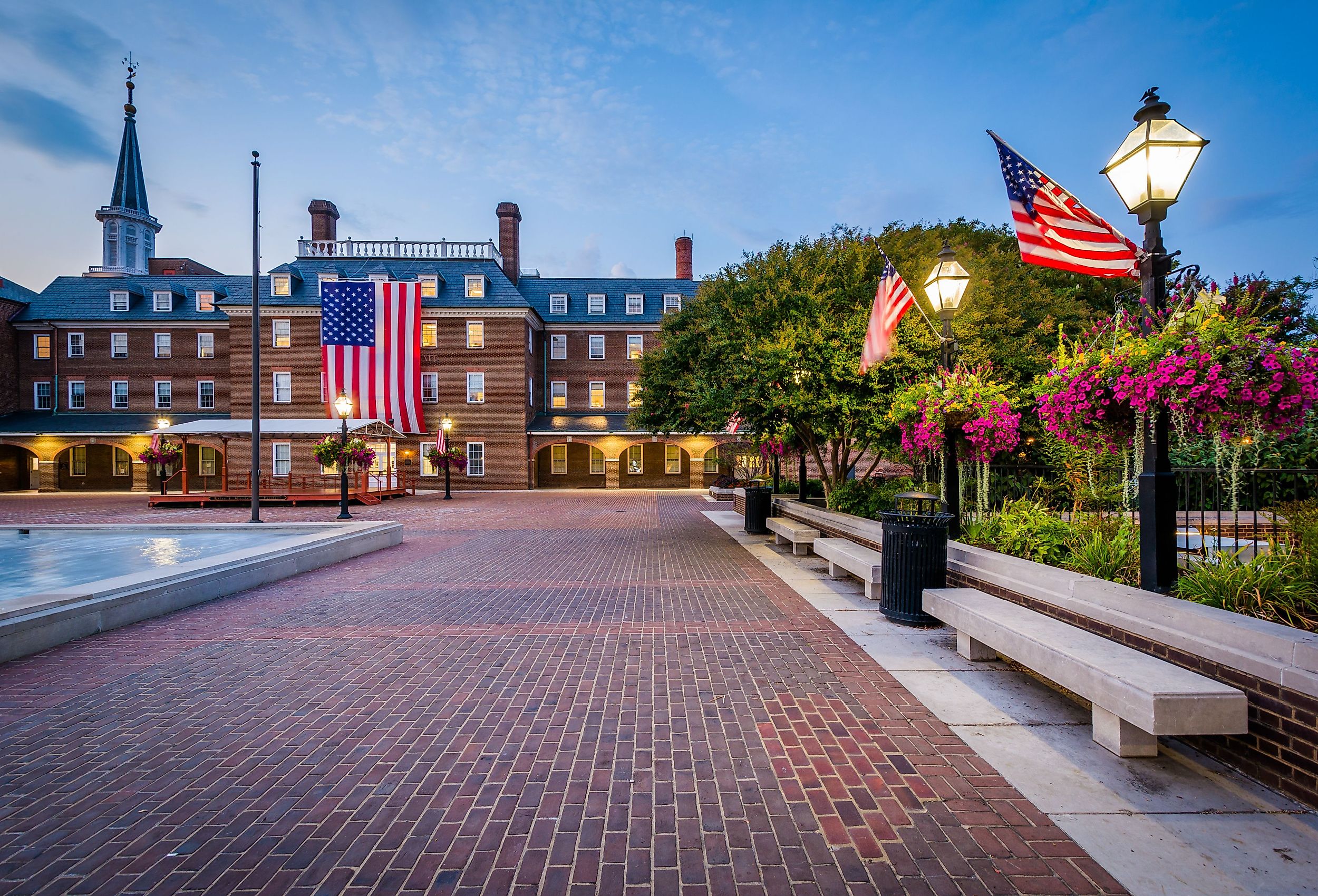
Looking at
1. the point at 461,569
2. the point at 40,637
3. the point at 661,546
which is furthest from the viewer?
the point at 661,546

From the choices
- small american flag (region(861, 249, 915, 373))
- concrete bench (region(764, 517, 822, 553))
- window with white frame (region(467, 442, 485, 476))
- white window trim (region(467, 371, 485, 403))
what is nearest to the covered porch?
window with white frame (region(467, 442, 485, 476))

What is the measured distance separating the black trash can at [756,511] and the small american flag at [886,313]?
6.02 meters

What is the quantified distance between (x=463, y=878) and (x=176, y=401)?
43.2m

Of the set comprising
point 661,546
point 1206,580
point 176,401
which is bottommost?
point 661,546

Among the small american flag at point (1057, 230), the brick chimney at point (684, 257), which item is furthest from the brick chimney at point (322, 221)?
the small american flag at point (1057, 230)

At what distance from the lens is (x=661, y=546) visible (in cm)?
1260

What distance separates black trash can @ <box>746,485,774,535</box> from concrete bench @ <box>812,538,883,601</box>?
436cm

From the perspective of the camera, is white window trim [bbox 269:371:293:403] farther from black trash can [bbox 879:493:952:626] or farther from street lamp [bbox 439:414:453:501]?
black trash can [bbox 879:493:952:626]

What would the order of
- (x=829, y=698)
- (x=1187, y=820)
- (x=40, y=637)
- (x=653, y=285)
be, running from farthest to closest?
(x=653, y=285), (x=40, y=637), (x=829, y=698), (x=1187, y=820)

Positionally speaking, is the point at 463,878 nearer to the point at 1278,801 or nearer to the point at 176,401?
the point at 1278,801

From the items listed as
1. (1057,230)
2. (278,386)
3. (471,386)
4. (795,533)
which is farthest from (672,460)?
(1057,230)

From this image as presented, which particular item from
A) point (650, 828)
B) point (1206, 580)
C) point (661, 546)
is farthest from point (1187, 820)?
point (661, 546)

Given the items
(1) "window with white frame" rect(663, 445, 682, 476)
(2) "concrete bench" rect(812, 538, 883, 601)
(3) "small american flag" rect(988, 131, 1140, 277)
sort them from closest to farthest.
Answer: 1. (3) "small american flag" rect(988, 131, 1140, 277)
2. (2) "concrete bench" rect(812, 538, 883, 601)
3. (1) "window with white frame" rect(663, 445, 682, 476)

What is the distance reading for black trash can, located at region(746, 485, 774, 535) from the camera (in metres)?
14.7
